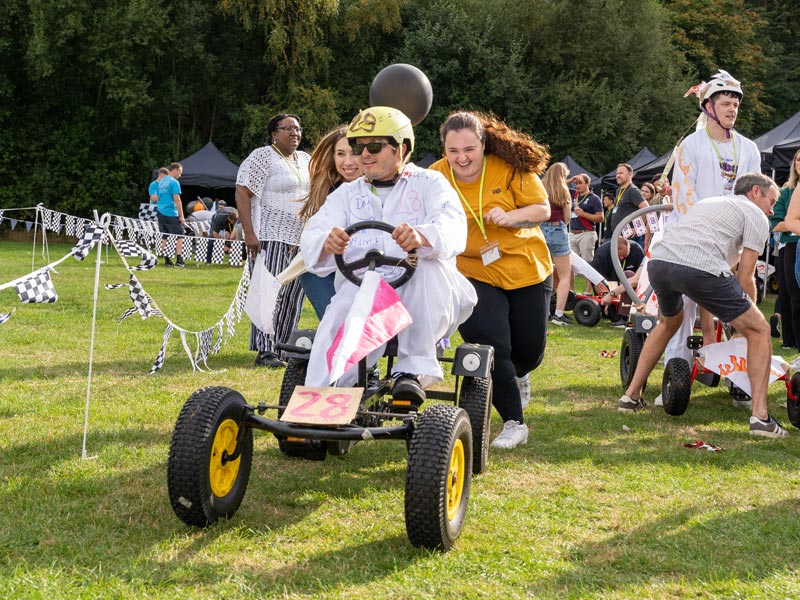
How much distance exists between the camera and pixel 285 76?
30.8 m

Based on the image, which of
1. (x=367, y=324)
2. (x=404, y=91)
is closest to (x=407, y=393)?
(x=367, y=324)

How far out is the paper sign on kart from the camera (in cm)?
584

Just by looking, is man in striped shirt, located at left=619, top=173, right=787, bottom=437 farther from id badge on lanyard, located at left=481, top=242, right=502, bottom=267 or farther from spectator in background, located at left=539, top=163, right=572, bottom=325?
spectator in background, located at left=539, top=163, right=572, bottom=325

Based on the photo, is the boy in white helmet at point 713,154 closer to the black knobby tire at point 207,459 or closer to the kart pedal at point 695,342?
the kart pedal at point 695,342

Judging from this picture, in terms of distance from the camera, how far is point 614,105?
→ 30812mm

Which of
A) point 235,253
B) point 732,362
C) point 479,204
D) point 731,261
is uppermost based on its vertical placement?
point 479,204

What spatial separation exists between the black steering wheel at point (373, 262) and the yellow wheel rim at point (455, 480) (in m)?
0.78

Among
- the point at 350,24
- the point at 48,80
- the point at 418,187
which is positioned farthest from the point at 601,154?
the point at 418,187

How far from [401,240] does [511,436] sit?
1702 mm

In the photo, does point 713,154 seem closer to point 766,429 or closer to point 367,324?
point 766,429

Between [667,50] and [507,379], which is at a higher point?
[667,50]

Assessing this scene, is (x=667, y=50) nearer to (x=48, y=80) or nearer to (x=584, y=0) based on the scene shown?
(x=584, y=0)

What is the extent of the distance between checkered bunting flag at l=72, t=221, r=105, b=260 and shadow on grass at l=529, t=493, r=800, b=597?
9.04 ft

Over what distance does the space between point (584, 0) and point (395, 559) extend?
104 feet
